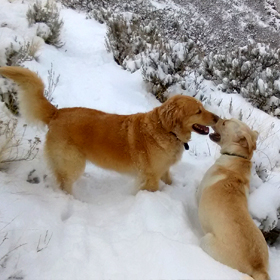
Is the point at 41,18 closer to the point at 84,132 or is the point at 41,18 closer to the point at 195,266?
the point at 84,132

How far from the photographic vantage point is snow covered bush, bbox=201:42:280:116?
5430 mm

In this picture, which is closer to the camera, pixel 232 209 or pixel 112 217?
pixel 232 209

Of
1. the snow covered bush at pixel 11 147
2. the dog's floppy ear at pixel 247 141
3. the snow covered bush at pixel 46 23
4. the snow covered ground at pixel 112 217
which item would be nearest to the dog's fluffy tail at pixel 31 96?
the snow covered bush at pixel 11 147

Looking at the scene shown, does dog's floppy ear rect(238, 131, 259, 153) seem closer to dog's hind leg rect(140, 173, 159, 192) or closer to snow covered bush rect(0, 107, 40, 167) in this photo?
dog's hind leg rect(140, 173, 159, 192)

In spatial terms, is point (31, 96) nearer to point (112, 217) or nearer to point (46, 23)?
point (112, 217)

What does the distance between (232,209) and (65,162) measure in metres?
1.86

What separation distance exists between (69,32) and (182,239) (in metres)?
6.94

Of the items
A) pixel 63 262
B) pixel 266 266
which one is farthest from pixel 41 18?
pixel 266 266

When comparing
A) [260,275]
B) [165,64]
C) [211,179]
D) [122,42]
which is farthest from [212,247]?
[122,42]

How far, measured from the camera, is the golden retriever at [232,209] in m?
2.18

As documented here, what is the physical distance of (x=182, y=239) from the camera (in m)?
2.57

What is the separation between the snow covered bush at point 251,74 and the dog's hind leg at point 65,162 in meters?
4.00

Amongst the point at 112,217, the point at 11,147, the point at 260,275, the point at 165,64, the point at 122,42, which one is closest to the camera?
the point at 260,275

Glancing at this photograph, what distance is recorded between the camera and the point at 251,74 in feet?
20.4
